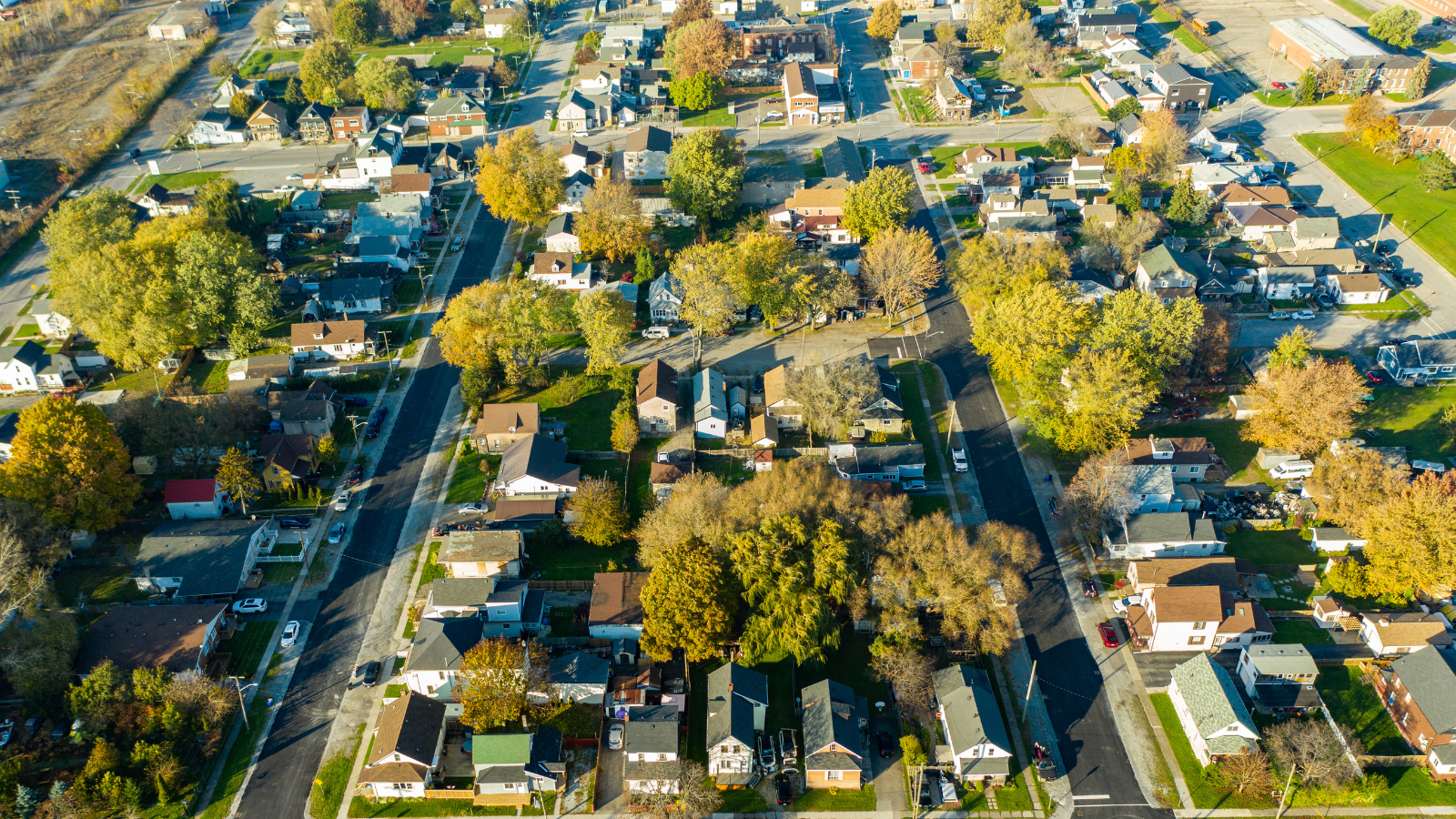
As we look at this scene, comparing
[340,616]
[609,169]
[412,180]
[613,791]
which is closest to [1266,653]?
[613,791]

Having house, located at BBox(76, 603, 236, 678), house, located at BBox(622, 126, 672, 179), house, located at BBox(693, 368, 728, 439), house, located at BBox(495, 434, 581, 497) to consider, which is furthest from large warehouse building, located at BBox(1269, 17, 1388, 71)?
house, located at BBox(76, 603, 236, 678)

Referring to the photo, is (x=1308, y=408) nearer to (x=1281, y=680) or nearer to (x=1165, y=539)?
(x=1165, y=539)

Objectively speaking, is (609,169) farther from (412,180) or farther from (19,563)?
(19,563)

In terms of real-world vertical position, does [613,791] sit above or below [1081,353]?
below

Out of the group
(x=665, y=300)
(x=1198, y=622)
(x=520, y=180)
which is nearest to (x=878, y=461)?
(x=1198, y=622)

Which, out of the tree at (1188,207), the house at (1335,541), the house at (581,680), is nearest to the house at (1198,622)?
the house at (1335,541)

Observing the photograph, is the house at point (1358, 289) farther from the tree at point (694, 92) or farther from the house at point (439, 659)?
the house at point (439, 659)
